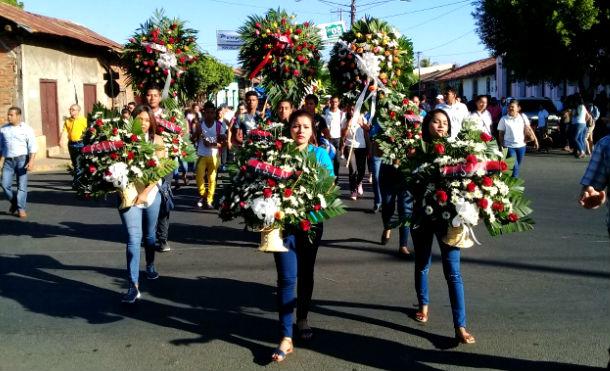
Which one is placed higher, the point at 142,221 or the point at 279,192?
the point at 279,192

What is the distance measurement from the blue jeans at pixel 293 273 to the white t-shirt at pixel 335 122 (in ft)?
26.5

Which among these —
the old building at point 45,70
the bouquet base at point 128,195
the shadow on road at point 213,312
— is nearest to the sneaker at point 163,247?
the shadow on road at point 213,312

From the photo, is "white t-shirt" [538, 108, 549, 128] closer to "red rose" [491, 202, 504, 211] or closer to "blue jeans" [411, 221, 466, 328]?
"blue jeans" [411, 221, 466, 328]

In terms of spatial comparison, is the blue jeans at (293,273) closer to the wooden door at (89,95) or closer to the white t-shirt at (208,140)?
the white t-shirt at (208,140)

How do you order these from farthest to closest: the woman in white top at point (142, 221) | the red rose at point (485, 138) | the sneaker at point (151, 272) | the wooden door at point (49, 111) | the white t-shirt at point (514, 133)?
the wooden door at point (49, 111) → the white t-shirt at point (514, 133) → the sneaker at point (151, 272) → the woman in white top at point (142, 221) → the red rose at point (485, 138)

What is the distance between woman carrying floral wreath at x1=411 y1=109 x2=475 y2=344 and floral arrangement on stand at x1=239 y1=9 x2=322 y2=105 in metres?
3.80

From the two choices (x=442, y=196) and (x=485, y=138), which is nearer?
(x=442, y=196)

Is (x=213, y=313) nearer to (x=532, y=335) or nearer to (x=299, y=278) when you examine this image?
(x=299, y=278)

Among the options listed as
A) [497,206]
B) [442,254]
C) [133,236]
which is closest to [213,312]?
[133,236]

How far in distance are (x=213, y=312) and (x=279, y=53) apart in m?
4.33

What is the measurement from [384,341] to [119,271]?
3.53 m

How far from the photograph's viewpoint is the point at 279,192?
4.62m

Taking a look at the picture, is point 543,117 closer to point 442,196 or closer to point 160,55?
point 160,55

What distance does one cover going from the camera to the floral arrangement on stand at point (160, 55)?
949 centimetres
